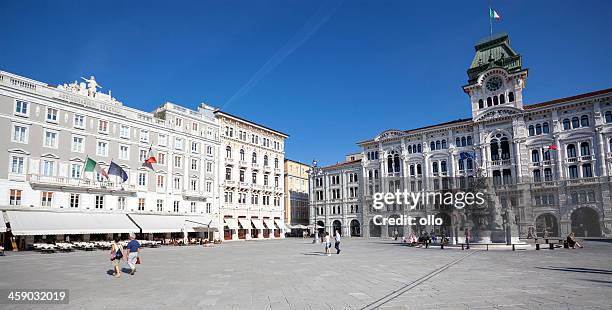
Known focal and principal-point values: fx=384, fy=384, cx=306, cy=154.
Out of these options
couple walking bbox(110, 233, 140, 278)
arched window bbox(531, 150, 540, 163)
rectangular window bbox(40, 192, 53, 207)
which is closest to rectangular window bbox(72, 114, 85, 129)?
rectangular window bbox(40, 192, 53, 207)

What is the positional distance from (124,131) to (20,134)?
1090 centimetres

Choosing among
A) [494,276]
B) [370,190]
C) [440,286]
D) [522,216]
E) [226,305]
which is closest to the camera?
[226,305]

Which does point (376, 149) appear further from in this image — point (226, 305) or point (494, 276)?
point (226, 305)

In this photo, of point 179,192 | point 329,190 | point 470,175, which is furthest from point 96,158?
point 470,175

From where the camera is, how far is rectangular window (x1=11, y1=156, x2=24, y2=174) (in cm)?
3594

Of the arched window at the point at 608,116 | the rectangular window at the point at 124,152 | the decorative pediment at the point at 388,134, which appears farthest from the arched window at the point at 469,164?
the rectangular window at the point at 124,152

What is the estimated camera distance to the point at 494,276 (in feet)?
52.0

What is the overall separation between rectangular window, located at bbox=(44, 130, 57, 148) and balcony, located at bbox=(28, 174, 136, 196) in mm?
3329

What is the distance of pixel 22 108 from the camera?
37.3 meters

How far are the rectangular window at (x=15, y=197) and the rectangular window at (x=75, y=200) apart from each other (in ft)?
15.1

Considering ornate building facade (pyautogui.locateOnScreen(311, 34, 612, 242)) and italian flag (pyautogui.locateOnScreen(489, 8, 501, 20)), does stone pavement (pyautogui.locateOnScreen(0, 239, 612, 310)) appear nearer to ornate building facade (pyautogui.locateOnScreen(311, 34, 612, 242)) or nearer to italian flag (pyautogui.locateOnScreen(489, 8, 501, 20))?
ornate building facade (pyautogui.locateOnScreen(311, 34, 612, 242))

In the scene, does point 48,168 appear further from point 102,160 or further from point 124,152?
point 124,152

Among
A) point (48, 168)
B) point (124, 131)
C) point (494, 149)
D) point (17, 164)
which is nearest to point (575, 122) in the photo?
point (494, 149)

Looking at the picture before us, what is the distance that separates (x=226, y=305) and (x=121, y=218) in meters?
37.1
